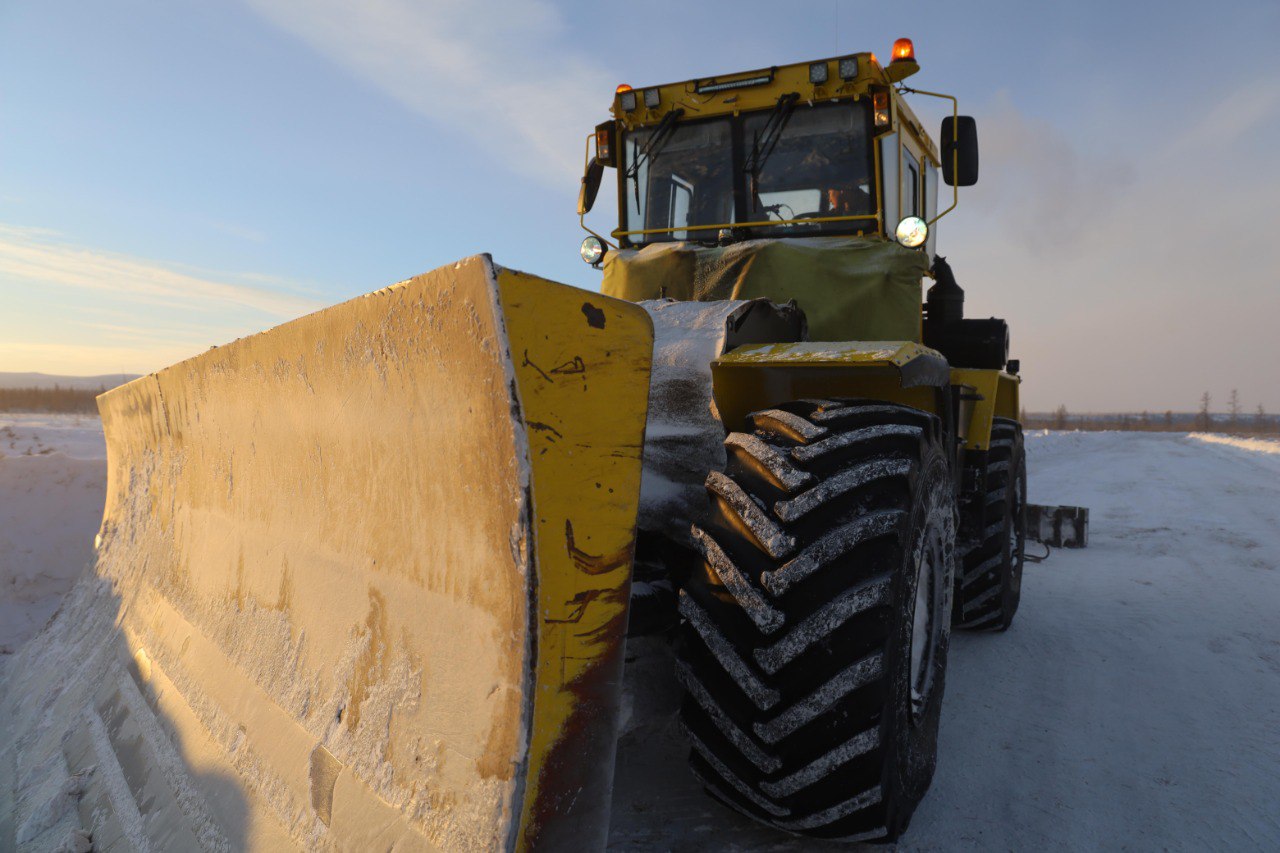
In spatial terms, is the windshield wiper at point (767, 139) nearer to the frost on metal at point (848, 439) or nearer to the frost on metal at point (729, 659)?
the frost on metal at point (848, 439)

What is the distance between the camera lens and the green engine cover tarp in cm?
354

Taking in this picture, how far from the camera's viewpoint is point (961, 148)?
4039 millimetres

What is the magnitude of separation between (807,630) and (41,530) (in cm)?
691

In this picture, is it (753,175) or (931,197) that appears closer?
(753,175)

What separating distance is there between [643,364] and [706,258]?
7.48ft

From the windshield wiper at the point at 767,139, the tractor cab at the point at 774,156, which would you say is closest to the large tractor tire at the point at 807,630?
the tractor cab at the point at 774,156

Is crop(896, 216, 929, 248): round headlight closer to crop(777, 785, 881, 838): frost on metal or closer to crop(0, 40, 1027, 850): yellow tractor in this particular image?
crop(0, 40, 1027, 850): yellow tractor

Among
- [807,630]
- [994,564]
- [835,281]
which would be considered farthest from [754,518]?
[994,564]

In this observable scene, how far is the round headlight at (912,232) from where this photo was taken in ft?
11.6

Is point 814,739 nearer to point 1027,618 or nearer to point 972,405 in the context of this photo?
point 972,405

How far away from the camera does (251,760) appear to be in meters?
2.02

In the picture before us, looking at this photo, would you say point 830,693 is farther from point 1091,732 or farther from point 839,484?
point 1091,732

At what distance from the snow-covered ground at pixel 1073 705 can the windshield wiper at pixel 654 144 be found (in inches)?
102

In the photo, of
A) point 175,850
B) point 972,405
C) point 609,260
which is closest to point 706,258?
point 609,260
